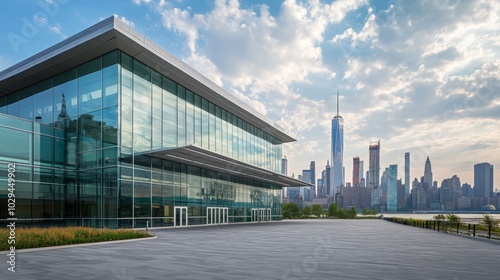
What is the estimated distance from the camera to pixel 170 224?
3425cm

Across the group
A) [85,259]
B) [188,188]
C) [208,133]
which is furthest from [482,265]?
[208,133]

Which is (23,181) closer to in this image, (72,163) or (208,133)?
(72,163)

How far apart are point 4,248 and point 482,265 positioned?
17.0 m

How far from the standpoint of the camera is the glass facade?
28.4 m

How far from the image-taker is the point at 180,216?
35781mm

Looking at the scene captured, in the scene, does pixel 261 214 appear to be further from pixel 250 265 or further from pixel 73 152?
pixel 250 265

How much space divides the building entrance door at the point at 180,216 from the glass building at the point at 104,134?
0.10m

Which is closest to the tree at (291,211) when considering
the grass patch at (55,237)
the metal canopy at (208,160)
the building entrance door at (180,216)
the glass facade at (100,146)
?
the metal canopy at (208,160)

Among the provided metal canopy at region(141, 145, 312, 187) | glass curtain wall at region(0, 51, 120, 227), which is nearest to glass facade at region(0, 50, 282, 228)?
glass curtain wall at region(0, 51, 120, 227)

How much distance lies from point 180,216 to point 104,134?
1128 centimetres

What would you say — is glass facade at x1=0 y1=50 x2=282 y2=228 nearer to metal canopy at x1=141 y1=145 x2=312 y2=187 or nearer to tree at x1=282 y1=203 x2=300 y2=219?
metal canopy at x1=141 y1=145 x2=312 y2=187

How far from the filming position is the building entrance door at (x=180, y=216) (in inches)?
1387

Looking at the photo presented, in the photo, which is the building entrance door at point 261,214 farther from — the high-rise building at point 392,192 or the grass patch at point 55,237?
the high-rise building at point 392,192

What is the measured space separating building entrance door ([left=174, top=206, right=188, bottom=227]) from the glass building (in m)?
0.10
